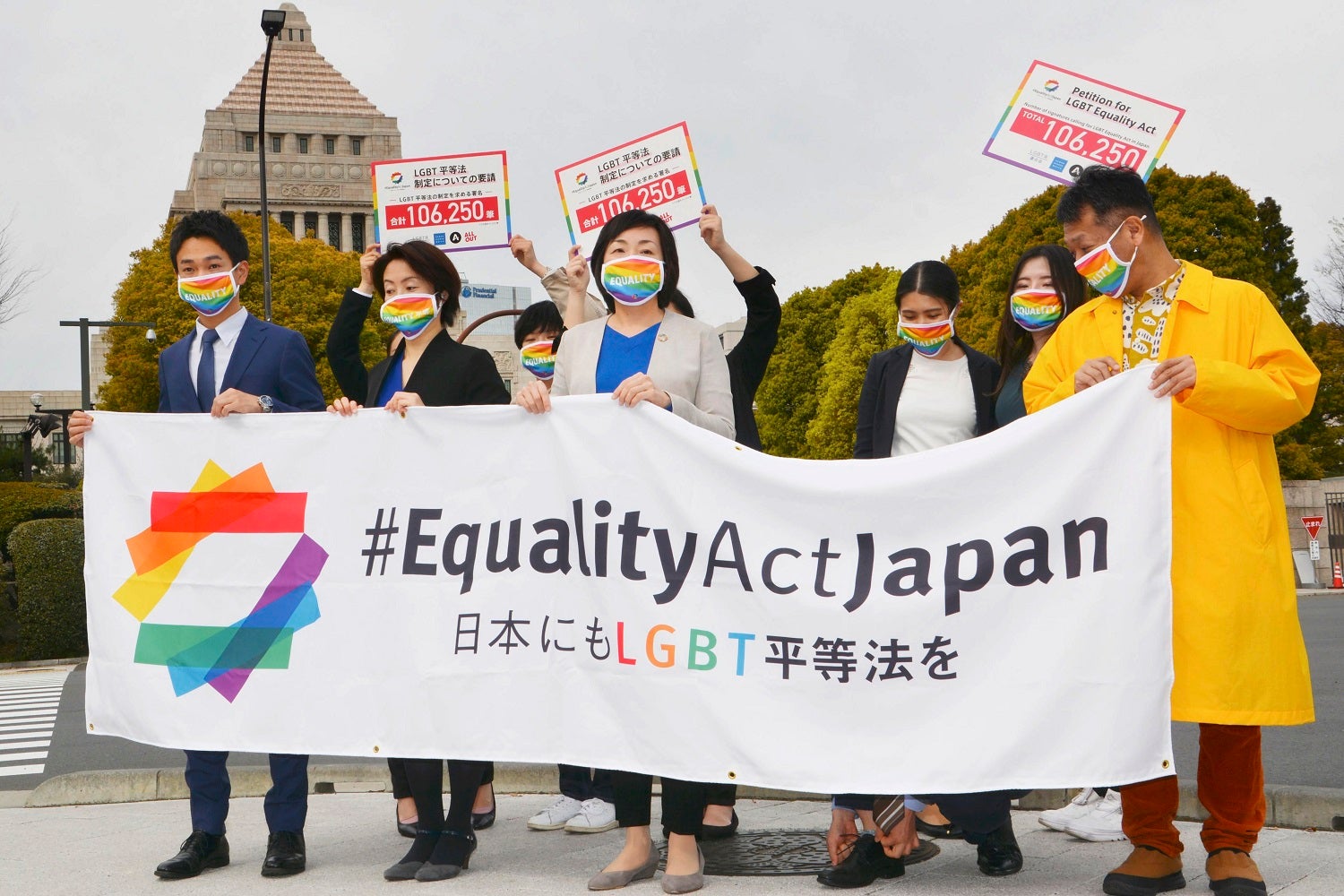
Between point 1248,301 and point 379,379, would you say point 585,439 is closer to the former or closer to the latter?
point 379,379

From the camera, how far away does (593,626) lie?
493 cm

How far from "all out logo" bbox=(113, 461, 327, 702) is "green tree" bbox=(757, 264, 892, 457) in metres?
51.2

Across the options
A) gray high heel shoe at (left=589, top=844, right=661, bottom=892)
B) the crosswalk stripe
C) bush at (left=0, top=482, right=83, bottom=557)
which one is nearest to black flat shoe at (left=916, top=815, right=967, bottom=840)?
gray high heel shoe at (left=589, top=844, right=661, bottom=892)

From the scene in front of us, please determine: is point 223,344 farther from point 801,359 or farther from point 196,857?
point 801,359

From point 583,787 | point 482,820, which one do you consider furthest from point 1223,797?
point 482,820

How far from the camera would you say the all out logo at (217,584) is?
17.6 ft

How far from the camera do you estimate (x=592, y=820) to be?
19.6 feet

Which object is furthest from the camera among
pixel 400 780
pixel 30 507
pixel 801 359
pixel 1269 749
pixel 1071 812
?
pixel 801 359

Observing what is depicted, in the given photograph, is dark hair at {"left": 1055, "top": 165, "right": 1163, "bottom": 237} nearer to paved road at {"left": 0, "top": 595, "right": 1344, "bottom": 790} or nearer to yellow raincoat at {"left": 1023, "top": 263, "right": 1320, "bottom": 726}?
yellow raincoat at {"left": 1023, "top": 263, "right": 1320, "bottom": 726}

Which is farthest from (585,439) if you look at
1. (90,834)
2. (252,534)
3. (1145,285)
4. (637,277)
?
(90,834)

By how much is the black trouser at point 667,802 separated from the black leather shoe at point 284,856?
1.25m

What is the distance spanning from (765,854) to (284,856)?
5.83ft

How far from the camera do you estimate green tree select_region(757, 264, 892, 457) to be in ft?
186

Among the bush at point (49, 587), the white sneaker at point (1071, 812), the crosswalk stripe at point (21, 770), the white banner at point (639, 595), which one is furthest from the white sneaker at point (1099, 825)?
the bush at point (49, 587)
